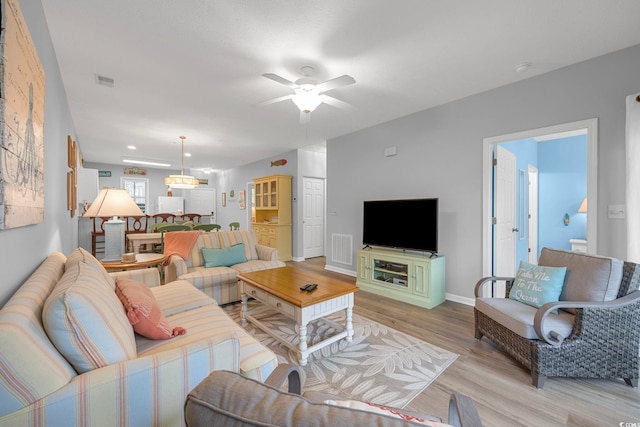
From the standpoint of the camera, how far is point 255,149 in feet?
20.6

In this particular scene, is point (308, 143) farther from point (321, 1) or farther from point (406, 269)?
point (321, 1)

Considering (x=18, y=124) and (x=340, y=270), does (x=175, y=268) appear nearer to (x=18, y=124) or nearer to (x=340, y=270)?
(x=18, y=124)

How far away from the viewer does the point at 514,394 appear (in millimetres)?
1776

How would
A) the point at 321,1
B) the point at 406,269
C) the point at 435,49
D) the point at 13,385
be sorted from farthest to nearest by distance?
the point at 406,269 → the point at 435,49 → the point at 321,1 → the point at 13,385

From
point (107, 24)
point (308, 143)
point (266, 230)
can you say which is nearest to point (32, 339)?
point (107, 24)

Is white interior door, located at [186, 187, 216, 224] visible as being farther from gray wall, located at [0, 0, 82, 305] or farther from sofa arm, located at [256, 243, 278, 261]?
gray wall, located at [0, 0, 82, 305]

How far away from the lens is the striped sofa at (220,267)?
10.3 ft

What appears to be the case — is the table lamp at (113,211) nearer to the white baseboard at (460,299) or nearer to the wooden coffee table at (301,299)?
the wooden coffee table at (301,299)

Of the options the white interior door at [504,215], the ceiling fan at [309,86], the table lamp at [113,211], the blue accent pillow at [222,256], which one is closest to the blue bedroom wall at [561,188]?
the white interior door at [504,215]

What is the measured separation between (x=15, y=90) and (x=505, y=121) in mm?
3945

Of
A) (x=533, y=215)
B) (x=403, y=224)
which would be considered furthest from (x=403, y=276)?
(x=533, y=215)

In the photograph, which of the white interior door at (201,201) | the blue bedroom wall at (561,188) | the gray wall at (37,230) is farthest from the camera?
the white interior door at (201,201)

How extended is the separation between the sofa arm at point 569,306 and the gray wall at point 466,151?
87 centimetres

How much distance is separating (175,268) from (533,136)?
4338mm
